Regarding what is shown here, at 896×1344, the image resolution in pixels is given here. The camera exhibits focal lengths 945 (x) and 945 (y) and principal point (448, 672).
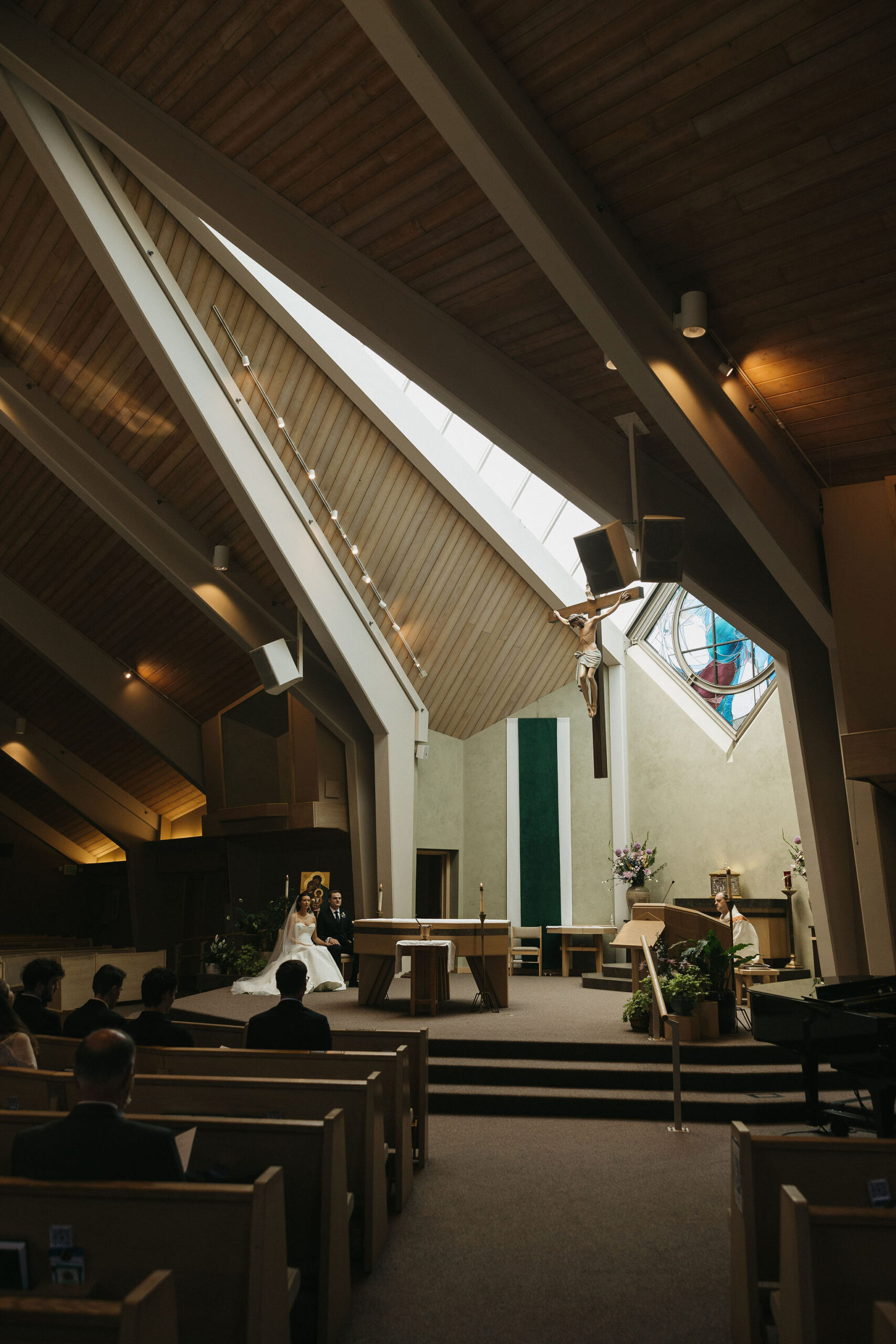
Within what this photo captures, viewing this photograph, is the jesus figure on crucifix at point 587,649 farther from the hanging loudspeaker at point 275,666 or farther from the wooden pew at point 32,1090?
the wooden pew at point 32,1090

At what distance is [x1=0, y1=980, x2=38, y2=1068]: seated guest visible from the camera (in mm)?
3252

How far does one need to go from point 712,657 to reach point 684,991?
5.83m

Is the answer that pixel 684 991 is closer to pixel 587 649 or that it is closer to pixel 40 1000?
pixel 587 649

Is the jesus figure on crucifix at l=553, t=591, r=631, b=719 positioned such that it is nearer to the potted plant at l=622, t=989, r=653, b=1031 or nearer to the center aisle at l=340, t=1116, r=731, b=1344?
the potted plant at l=622, t=989, r=653, b=1031

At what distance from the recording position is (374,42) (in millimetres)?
3703

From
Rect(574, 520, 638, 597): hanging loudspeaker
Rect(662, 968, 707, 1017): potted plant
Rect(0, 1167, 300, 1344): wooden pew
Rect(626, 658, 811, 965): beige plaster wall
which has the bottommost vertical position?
Rect(0, 1167, 300, 1344): wooden pew

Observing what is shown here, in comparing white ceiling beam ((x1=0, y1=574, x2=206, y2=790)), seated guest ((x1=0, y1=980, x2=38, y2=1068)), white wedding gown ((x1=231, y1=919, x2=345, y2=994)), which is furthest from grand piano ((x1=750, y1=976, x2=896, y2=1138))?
white ceiling beam ((x1=0, y1=574, x2=206, y2=790))

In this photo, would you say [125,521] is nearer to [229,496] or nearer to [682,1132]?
[229,496]

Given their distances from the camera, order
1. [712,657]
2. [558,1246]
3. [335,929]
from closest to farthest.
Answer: [558,1246], [335,929], [712,657]

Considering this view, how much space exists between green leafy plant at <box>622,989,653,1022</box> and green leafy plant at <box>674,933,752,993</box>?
0.31m

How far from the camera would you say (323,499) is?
28.4 ft

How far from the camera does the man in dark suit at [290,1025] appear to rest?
3.69m

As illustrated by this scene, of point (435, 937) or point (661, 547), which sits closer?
point (661, 547)

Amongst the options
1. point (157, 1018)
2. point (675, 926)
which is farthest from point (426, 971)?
point (157, 1018)
